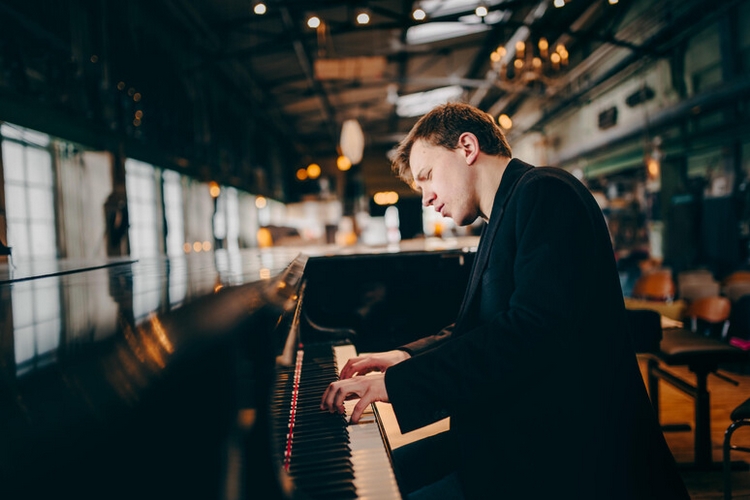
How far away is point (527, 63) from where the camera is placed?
7043mm

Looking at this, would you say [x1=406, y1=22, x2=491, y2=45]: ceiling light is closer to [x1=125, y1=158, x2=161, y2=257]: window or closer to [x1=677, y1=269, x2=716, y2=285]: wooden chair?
[x1=125, y1=158, x2=161, y2=257]: window

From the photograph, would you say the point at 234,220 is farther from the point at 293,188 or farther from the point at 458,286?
the point at 458,286

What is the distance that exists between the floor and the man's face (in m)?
1.74

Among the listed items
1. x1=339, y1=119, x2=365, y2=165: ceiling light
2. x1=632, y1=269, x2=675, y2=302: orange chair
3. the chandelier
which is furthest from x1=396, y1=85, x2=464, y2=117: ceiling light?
x1=632, y1=269, x2=675, y2=302: orange chair

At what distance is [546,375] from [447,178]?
1.88ft

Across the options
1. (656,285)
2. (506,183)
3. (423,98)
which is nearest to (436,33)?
(423,98)

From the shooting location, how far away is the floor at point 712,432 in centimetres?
265

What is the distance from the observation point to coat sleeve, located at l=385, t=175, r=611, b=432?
101 cm

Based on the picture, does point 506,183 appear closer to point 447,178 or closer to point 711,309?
point 447,178

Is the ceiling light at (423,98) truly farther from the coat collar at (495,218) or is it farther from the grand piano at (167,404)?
the grand piano at (167,404)

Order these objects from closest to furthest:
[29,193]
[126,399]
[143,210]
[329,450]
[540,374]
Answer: [126,399], [329,450], [540,374], [29,193], [143,210]

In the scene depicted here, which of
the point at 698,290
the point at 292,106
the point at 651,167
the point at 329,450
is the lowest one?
the point at 698,290

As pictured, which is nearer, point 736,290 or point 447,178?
point 447,178

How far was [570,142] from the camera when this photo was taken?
1248cm
